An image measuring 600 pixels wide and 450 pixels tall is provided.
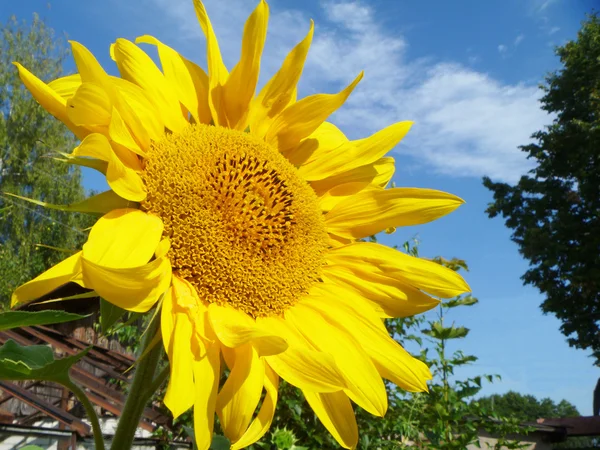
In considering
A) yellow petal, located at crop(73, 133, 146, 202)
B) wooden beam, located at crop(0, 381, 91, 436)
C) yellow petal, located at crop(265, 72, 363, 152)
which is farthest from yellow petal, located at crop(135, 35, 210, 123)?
wooden beam, located at crop(0, 381, 91, 436)

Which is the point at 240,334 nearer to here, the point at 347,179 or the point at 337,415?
the point at 337,415

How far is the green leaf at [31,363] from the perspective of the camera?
70cm

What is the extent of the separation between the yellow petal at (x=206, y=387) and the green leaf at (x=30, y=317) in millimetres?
195

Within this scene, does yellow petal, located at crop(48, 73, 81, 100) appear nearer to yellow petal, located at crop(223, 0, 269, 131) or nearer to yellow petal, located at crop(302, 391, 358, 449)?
yellow petal, located at crop(223, 0, 269, 131)

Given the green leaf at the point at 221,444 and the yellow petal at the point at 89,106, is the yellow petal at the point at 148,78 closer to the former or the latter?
the yellow petal at the point at 89,106

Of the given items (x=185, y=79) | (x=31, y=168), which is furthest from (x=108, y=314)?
(x=31, y=168)

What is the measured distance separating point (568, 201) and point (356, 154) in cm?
1875

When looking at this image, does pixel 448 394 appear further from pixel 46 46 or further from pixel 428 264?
pixel 46 46

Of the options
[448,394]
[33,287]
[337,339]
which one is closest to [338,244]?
[337,339]

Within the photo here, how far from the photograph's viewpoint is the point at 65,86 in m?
0.93

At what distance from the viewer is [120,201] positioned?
0.89m

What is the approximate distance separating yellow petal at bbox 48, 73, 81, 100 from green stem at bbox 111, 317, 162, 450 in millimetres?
363

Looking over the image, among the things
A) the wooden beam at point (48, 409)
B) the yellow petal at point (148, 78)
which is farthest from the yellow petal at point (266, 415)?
the wooden beam at point (48, 409)

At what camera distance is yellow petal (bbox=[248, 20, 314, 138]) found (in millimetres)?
1062
